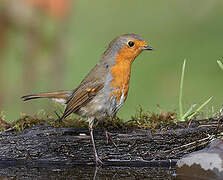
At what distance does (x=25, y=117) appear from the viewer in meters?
6.43

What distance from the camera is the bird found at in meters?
6.47

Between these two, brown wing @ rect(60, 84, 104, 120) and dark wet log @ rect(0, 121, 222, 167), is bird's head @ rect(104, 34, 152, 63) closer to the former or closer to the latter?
brown wing @ rect(60, 84, 104, 120)

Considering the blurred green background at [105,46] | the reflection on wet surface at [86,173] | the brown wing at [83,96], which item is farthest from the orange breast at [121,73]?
the blurred green background at [105,46]

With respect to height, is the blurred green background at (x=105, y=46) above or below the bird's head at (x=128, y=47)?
below

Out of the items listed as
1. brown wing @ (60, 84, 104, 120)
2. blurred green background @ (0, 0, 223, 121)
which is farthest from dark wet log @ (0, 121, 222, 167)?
blurred green background @ (0, 0, 223, 121)

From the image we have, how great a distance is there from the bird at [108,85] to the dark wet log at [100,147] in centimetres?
27

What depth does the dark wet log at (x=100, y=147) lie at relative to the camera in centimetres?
606

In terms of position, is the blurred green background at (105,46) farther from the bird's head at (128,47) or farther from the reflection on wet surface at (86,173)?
the reflection on wet surface at (86,173)

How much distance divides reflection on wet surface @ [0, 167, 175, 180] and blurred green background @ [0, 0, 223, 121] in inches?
53.6

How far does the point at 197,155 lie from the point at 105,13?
15412 millimetres

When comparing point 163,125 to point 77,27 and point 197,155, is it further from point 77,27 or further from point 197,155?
point 77,27

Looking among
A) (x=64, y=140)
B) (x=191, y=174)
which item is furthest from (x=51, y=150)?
(x=191, y=174)

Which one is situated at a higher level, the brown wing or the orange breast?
the orange breast

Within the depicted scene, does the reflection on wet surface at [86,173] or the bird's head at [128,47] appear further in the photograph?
the bird's head at [128,47]
